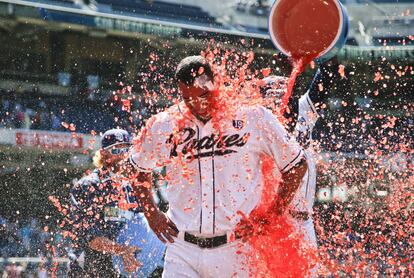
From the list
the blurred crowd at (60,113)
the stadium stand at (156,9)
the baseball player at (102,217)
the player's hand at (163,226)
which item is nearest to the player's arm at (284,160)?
the player's hand at (163,226)

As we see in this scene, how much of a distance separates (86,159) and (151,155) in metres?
14.6

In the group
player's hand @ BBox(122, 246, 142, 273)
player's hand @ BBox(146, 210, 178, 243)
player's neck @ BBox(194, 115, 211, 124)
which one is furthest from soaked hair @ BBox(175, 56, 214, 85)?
player's hand @ BBox(122, 246, 142, 273)

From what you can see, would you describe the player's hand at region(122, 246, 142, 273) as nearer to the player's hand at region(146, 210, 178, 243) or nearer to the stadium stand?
the player's hand at region(146, 210, 178, 243)

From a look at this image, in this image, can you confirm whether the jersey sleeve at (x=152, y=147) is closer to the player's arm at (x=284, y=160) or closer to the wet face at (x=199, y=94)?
the wet face at (x=199, y=94)

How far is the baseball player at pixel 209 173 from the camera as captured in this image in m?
3.61

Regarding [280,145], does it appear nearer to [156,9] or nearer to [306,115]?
[306,115]

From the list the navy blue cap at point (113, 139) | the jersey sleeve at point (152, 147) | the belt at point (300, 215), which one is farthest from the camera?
the navy blue cap at point (113, 139)

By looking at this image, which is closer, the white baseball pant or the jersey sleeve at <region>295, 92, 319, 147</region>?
the white baseball pant

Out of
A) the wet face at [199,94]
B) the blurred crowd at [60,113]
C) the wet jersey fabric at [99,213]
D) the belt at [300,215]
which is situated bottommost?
the blurred crowd at [60,113]

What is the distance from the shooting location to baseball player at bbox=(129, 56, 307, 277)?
3.61m

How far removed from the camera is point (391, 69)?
22.3 metres

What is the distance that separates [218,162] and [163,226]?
0.46 metres

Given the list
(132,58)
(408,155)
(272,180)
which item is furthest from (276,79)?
(132,58)

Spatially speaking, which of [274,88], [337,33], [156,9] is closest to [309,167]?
[274,88]
